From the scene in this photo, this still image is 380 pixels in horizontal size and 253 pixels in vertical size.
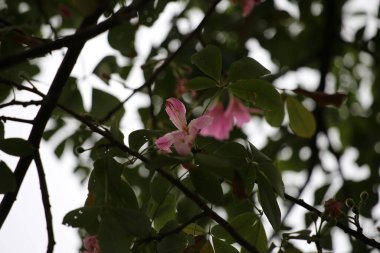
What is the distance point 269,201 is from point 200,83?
0.28 m

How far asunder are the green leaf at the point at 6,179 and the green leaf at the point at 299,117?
663 mm

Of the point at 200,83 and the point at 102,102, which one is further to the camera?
the point at 102,102

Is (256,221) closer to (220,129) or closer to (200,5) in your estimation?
(220,129)

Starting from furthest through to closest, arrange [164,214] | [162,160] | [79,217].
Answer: [164,214], [79,217], [162,160]

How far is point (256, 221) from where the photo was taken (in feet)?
3.64

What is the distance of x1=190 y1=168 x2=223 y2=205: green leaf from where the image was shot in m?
0.87

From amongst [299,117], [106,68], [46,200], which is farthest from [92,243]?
[106,68]

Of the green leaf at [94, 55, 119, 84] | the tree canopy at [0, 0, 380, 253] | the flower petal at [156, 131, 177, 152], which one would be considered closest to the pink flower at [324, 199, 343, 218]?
the tree canopy at [0, 0, 380, 253]

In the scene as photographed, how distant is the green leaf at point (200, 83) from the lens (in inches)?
43.5

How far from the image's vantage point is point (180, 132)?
0.96 metres

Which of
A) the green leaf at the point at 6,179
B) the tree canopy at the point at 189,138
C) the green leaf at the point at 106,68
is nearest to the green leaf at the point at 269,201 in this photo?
the tree canopy at the point at 189,138

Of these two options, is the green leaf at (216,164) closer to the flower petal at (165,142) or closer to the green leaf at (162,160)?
the green leaf at (162,160)

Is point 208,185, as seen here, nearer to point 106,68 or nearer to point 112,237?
point 112,237

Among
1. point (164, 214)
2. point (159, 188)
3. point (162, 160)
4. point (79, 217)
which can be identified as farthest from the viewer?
point (164, 214)
